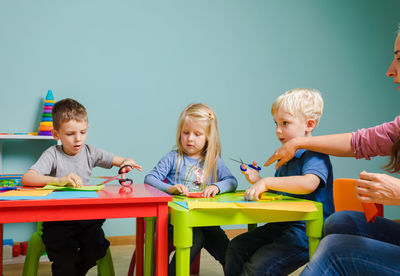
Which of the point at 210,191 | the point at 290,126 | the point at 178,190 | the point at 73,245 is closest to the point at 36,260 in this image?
the point at 73,245

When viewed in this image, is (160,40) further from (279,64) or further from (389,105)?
(389,105)

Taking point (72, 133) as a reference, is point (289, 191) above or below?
below

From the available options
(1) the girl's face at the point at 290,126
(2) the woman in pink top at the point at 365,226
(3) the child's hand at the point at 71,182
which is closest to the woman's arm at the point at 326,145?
(2) the woman in pink top at the point at 365,226

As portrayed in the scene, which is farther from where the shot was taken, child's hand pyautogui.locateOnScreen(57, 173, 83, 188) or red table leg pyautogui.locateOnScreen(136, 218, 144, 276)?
red table leg pyautogui.locateOnScreen(136, 218, 144, 276)

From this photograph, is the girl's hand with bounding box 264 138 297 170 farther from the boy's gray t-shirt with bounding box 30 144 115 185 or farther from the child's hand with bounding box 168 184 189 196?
the boy's gray t-shirt with bounding box 30 144 115 185

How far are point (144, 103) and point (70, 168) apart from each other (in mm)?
1139

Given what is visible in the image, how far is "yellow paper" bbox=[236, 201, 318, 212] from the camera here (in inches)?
43.9

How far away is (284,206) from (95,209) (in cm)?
56

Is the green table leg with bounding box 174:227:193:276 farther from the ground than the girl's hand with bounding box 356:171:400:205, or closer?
closer

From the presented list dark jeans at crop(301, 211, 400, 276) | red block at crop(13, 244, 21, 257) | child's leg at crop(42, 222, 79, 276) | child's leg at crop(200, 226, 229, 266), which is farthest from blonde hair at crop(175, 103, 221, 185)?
red block at crop(13, 244, 21, 257)

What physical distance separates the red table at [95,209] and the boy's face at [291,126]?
2.14ft

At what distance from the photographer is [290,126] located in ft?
5.00

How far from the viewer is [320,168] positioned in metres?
1.35

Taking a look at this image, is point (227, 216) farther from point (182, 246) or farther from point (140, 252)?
point (140, 252)
